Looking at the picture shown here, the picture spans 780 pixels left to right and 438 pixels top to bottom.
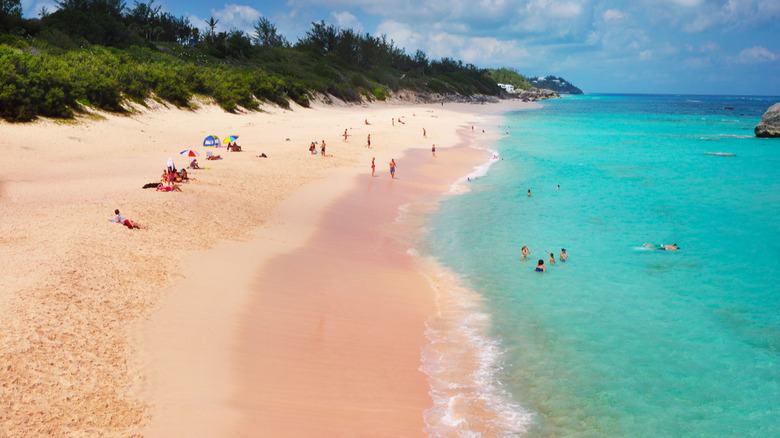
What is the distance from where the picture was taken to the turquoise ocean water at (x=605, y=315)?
1002 centimetres

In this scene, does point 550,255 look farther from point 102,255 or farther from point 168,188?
point 168,188

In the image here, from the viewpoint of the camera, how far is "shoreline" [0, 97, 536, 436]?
856cm

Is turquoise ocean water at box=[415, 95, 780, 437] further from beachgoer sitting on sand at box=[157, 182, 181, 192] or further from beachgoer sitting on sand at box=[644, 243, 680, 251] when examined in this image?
beachgoer sitting on sand at box=[157, 182, 181, 192]

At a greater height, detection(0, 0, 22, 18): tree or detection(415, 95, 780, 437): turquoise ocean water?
detection(0, 0, 22, 18): tree

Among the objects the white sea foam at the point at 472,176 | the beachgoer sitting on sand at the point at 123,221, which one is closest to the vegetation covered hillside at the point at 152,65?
the beachgoer sitting on sand at the point at 123,221

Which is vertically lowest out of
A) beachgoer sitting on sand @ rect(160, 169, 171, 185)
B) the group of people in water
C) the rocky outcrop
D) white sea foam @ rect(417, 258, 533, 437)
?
white sea foam @ rect(417, 258, 533, 437)

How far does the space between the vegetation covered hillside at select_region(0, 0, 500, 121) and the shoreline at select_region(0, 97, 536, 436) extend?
2.90 meters

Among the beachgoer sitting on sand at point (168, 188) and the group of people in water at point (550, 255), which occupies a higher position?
the beachgoer sitting on sand at point (168, 188)

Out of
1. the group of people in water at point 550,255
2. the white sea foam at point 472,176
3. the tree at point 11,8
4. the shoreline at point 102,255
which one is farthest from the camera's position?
the tree at point 11,8

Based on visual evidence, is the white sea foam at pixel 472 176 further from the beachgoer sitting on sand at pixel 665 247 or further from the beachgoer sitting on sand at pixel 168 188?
the beachgoer sitting on sand at pixel 168 188

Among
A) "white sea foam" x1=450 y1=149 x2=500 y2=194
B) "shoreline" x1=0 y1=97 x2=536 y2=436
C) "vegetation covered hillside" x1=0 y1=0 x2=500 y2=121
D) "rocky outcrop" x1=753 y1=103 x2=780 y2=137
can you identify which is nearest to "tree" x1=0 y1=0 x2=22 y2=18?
"vegetation covered hillside" x1=0 y1=0 x2=500 y2=121

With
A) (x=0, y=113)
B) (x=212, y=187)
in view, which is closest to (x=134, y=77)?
(x=0, y=113)

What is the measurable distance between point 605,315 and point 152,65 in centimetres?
4772

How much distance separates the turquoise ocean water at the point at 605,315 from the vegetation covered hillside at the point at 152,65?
24.4m
